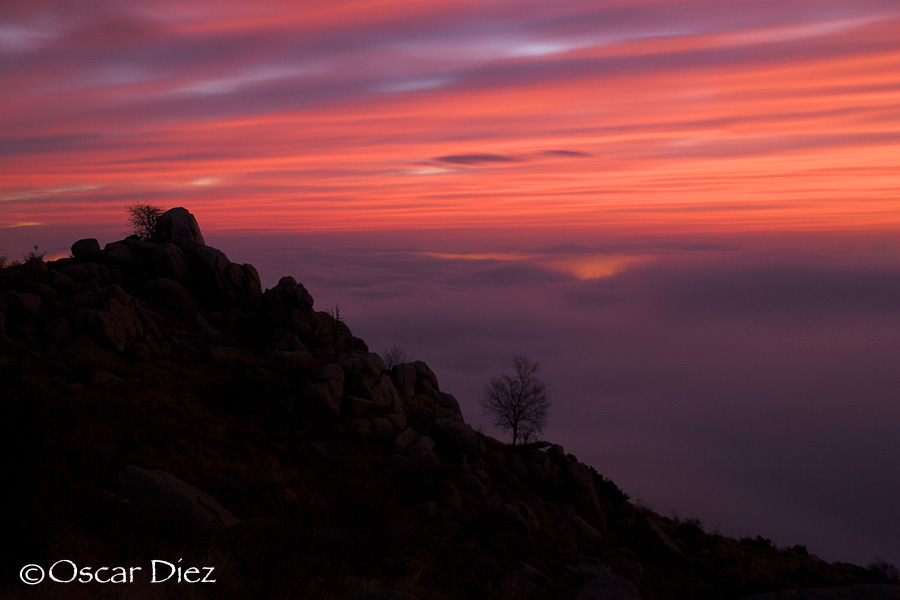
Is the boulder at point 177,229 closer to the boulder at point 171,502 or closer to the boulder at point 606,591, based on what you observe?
the boulder at point 171,502

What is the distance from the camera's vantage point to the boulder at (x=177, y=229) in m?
48.4

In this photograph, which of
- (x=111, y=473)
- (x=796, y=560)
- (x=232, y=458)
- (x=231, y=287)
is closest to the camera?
(x=111, y=473)

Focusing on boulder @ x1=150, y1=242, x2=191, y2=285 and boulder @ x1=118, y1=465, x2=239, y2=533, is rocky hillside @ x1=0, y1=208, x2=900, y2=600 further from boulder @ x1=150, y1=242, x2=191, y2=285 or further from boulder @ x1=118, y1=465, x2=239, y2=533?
boulder @ x1=150, y1=242, x2=191, y2=285

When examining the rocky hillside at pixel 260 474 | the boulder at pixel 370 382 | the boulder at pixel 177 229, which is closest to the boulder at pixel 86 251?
the rocky hillside at pixel 260 474

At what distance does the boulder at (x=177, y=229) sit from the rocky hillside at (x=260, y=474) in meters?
0.17

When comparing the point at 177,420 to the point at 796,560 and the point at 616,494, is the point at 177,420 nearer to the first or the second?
the point at 616,494

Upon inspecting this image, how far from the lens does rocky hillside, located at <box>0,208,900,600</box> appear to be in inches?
494

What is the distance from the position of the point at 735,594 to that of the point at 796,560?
2661 cm

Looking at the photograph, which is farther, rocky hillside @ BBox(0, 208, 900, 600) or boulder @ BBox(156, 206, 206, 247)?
boulder @ BBox(156, 206, 206, 247)

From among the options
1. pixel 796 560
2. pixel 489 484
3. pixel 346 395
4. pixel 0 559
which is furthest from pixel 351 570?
pixel 796 560

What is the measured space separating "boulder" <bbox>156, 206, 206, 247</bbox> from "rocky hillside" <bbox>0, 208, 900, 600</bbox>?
173 millimetres

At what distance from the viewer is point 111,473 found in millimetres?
18891

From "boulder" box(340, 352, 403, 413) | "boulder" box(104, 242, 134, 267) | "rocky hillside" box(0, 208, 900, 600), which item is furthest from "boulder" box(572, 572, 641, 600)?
"boulder" box(104, 242, 134, 267)

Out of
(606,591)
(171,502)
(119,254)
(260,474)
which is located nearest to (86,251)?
(119,254)
